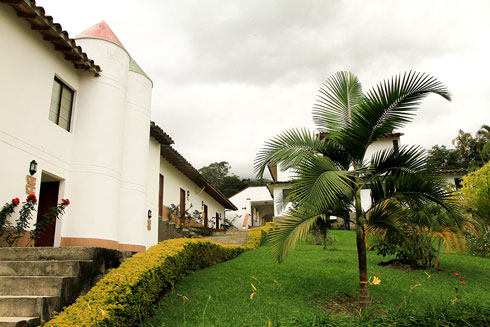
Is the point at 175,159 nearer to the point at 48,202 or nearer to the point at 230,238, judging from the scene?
the point at 230,238

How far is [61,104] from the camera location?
9008mm

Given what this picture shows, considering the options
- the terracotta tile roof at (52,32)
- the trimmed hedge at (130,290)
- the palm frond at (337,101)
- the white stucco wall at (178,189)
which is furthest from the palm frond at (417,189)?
the white stucco wall at (178,189)

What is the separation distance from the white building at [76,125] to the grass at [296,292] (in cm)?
306

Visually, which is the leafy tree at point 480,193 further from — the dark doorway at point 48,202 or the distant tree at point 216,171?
the distant tree at point 216,171

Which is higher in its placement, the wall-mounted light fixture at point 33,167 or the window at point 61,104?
the window at point 61,104

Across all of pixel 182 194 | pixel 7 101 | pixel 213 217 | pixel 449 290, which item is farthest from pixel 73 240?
pixel 213 217

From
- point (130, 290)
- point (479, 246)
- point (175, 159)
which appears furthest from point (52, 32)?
point (479, 246)

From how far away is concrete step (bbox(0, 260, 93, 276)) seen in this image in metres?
4.98

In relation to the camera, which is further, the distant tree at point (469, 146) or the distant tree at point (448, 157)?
the distant tree at point (448, 157)

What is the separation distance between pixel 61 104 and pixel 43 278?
5.50 metres

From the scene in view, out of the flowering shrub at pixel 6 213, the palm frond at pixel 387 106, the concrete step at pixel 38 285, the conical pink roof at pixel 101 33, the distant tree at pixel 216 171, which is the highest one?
the distant tree at pixel 216 171

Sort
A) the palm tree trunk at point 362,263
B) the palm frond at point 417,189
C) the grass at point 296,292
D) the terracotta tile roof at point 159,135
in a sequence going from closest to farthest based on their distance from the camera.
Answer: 1. the grass at point 296,292
2. the palm tree trunk at point 362,263
3. the palm frond at point 417,189
4. the terracotta tile roof at point 159,135

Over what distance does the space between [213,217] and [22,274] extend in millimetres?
19278

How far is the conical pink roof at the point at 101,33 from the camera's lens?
33.0ft
